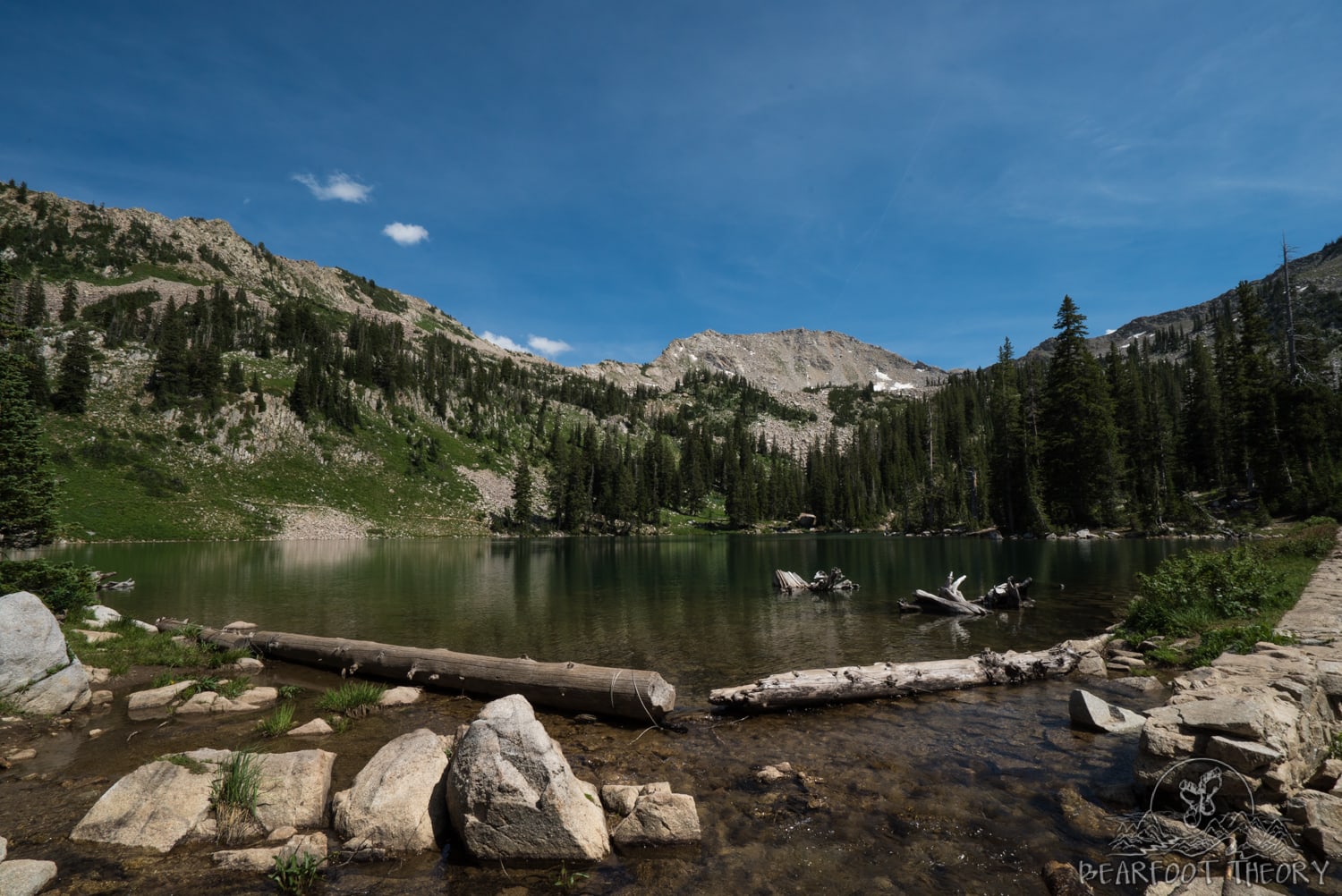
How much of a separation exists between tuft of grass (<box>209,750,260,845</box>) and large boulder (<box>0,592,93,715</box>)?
26.5 ft

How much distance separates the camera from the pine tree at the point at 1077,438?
75812 mm

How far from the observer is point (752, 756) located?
10.1 m

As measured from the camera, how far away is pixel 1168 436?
297ft

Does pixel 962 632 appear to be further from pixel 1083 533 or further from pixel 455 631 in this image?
pixel 1083 533

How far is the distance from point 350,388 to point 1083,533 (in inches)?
5970

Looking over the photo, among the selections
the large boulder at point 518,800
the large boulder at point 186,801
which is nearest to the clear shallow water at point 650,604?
the large boulder at point 518,800

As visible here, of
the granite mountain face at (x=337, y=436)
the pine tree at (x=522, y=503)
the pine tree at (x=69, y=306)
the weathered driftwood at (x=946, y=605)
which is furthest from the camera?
the pine tree at (x=69, y=306)

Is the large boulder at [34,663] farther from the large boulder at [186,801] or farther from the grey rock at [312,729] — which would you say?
the large boulder at [186,801]

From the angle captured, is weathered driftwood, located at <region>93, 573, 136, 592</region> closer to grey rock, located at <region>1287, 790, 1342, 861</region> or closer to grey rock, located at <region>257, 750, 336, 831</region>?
grey rock, located at <region>257, 750, 336, 831</region>

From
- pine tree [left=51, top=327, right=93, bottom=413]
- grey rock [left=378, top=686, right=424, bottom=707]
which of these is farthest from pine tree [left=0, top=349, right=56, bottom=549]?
pine tree [left=51, top=327, right=93, bottom=413]

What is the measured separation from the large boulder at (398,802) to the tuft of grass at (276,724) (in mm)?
4711

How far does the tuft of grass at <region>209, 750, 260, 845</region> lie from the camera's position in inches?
276

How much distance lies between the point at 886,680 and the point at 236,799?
41.5 ft

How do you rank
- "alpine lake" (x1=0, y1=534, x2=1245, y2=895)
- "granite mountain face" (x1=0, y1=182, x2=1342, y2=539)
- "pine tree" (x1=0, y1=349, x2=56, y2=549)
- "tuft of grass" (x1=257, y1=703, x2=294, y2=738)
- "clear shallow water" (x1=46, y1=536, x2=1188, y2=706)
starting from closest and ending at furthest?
1. "alpine lake" (x1=0, y1=534, x2=1245, y2=895)
2. "tuft of grass" (x1=257, y1=703, x2=294, y2=738)
3. "pine tree" (x1=0, y1=349, x2=56, y2=549)
4. "clear shallow water" (x1=46, y1=536, x2=1188, y2=706)
5. "granite mountain face" (x1=0, y1=182, x2=1342, y2=539)
